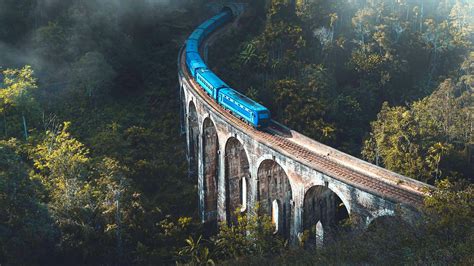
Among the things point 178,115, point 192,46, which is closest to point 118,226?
point 178,115

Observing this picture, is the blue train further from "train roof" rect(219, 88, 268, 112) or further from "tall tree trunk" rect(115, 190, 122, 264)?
"tall tree trunk" rect(115, 190, 122, 264)

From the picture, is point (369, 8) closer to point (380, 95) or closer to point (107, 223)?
point (380, 95)

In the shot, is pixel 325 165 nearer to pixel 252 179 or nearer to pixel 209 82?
pixel 252 179

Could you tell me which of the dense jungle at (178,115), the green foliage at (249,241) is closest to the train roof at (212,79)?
the dense jungle at (178,115)

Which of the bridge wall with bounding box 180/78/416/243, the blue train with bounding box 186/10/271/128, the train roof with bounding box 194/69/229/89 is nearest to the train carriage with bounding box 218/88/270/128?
the blue train with bounding box 186/10/271/128

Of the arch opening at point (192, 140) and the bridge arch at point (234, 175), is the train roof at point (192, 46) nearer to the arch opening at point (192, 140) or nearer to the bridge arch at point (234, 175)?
the arch opening at point (192, 140)

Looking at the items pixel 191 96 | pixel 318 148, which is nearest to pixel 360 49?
pixel 191 96
